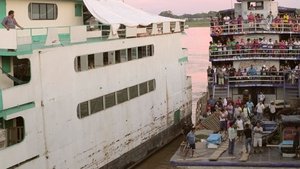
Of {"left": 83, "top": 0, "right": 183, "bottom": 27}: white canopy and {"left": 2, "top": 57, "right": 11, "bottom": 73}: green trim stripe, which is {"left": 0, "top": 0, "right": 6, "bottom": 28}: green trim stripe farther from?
{"left": 83, "top": 0, "right": 183, "bottom": 27}: white canopy

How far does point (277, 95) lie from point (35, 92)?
50.5 feet

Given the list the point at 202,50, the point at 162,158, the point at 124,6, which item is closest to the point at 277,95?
the point at 162,158

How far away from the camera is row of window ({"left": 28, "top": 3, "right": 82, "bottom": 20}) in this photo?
828 inches

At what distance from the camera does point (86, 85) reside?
65.3 ft

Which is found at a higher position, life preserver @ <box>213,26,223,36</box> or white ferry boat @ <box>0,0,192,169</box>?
life preserver @ <box>213,26,223,36</box>

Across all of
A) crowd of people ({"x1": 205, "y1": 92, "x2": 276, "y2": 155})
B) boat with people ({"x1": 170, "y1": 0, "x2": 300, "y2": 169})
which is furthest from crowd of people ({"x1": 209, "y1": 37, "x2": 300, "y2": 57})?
crowd of people ({"x1": 205, "y1": 92, "x2": 276, "y2": 155})

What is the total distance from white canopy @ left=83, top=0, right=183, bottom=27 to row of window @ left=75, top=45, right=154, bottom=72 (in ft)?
3.82

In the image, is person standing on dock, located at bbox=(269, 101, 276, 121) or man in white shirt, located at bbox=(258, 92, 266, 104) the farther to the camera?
man in white shirt, located at bbox=(258, 92, 266, 104)

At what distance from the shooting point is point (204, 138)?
877 inches

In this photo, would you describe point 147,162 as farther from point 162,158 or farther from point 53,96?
point 53,96

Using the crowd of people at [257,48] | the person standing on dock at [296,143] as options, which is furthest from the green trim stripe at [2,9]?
the crowd of people at [257,48]

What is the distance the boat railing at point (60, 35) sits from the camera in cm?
1667

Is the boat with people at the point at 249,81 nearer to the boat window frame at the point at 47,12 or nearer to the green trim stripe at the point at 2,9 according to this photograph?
the boat window frame at the point at 47,12

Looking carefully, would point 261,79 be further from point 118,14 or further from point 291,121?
point 291,121
